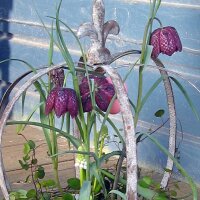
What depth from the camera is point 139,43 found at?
404 cm

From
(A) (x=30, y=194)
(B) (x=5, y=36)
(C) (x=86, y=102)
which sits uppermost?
(C) (x=86, y=102)

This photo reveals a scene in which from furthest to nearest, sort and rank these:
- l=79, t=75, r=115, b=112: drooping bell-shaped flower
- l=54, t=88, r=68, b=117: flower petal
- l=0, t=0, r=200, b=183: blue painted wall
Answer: l=0, t=0, r=200, b=183: blue painted wall < l=79, t=75, r=115, b=112: drooping bell-shaped flower < l=54, t=88, r=68, b=117: flower petal

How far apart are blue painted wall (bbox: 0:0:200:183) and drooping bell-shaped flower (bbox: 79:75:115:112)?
1.52 meters

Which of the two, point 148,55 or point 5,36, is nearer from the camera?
point 148,55

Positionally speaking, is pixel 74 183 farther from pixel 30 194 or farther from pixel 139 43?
pixel 139 43

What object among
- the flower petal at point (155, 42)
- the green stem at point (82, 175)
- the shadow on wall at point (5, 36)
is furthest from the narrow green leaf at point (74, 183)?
the shadow on wall at point (5, 36)

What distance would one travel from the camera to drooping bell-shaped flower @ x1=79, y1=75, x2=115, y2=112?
2254 millimetres

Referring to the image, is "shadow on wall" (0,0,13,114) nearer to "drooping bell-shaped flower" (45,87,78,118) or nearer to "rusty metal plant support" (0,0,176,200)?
"rusty metal plant support" (0,0,176,200)

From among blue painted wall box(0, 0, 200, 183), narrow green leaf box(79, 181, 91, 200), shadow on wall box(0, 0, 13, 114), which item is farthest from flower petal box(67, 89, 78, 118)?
shadow on wall box(0, 0, 13, 114)

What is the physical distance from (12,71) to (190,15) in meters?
1.83

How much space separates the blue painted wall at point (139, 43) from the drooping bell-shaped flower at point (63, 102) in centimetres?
164

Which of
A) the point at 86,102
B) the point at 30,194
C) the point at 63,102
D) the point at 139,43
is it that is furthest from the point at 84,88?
the point at 139,43

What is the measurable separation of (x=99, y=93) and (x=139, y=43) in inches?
71.7

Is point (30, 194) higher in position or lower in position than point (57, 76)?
lower
